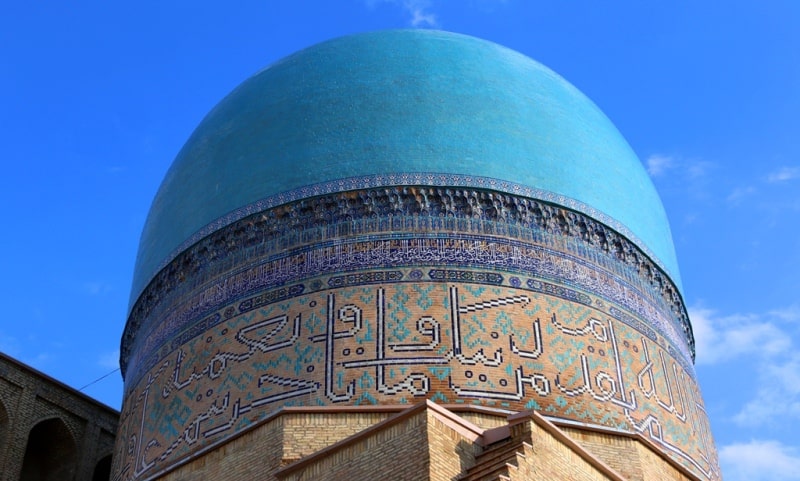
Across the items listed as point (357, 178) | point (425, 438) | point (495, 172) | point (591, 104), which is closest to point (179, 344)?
point (357, 178)

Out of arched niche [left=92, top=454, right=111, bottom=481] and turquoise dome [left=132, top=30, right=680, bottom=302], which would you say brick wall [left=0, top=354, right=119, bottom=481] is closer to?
arched niche [left=92, top=454, right=111, bottom=481]

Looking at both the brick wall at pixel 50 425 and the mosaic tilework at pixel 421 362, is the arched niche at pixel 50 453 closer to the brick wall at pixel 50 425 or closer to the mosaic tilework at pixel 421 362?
the brick wall at pixel 50 425

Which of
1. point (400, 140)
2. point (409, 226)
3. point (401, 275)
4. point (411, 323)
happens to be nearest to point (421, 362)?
point (411, 323)

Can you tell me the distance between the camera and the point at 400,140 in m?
5.96

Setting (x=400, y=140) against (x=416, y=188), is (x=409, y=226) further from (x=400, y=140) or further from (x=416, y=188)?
(x=400, y=140)

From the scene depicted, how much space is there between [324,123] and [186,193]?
0.89 m

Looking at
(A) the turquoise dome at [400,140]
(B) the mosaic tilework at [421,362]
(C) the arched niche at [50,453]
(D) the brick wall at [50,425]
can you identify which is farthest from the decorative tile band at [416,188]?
(C) the arched niche at [50,453]

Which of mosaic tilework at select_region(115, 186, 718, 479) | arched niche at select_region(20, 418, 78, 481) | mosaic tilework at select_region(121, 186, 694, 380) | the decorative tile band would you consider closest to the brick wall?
arched niche at select_region(20, 418, 78, 481)

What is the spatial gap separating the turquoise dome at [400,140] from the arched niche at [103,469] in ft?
3.69

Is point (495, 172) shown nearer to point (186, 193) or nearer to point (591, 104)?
point (591, 104)

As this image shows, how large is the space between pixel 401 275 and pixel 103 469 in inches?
102

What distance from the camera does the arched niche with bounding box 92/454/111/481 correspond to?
6.96 meters

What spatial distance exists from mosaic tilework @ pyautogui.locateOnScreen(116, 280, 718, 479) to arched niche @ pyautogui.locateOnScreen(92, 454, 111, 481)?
48.1 inches

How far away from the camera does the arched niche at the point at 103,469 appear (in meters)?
6.96
